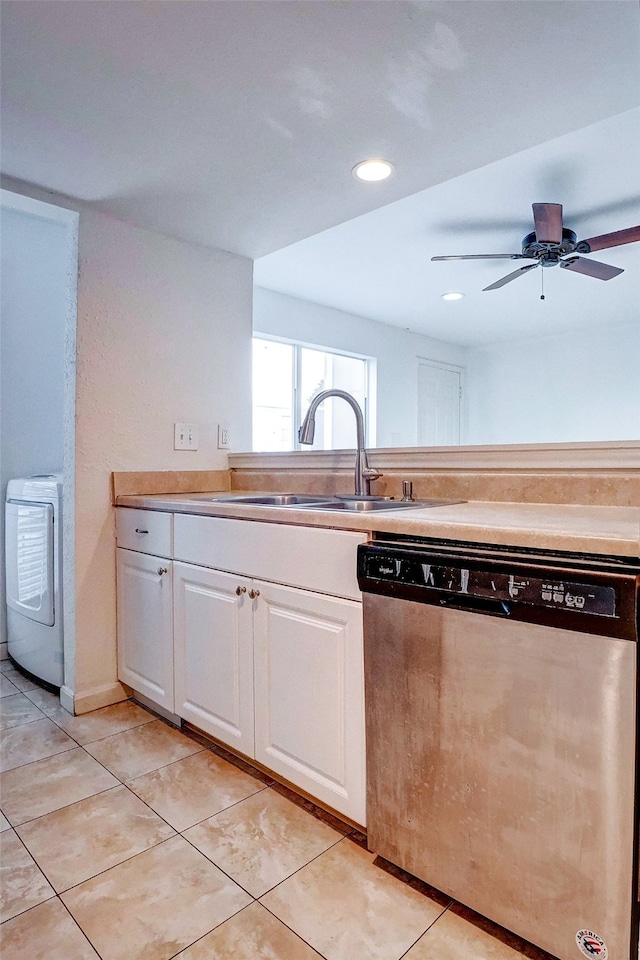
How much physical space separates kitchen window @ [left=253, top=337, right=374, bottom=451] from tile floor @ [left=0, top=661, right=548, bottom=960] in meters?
2.79

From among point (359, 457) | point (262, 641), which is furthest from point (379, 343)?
point (262, 641)

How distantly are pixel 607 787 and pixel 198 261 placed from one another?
248 cm

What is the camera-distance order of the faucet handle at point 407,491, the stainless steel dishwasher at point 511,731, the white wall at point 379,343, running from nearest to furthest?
1. the stainless steel dishwasher at point 511,731
2. the faucet handle at point 407,491
3. the white wall at point 379,343

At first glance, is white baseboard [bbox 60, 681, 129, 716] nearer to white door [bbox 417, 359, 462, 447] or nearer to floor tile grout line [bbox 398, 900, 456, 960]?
floor tile grout line [bbox 398, 900, 456, 960]

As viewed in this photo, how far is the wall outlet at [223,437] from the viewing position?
8.71ft

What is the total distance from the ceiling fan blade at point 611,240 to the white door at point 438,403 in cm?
275

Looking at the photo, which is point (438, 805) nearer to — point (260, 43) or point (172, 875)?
point (172, 875)

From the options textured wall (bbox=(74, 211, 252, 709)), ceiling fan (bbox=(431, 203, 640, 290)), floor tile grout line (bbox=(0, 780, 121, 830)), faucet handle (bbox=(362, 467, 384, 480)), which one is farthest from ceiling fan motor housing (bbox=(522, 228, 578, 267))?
floor tile grout line (bbox=(0, 780, 121, 830))

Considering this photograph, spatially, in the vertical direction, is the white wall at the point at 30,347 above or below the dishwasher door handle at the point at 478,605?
above

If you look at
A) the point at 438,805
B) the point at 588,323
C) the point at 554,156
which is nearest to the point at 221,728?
the point at 438,805

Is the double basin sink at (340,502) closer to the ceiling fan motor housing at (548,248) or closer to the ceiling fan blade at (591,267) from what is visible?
the ceiling fan motor housing at (548,248)

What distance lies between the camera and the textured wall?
86.4 inches

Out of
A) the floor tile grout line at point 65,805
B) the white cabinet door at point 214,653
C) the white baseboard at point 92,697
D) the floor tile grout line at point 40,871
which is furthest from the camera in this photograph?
the white baseboard at point 92,697

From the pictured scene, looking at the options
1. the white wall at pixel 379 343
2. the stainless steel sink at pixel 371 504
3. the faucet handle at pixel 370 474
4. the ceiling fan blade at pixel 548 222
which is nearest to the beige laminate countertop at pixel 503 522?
the stainless steel sink at pixel 371 504
